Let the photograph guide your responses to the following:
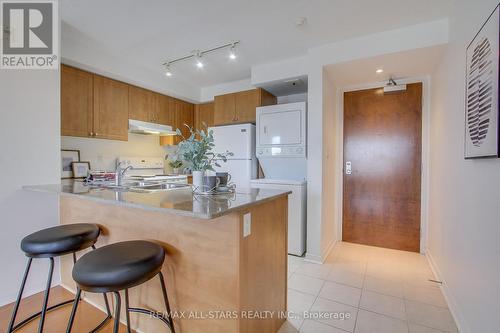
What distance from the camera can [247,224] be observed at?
1209mm

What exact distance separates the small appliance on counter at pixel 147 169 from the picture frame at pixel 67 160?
1.86ft

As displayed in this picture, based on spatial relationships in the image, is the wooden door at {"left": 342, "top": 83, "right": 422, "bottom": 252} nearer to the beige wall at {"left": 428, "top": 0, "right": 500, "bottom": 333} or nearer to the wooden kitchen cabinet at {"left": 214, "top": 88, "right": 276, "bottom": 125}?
the beige wall at {"left": 428, "top": 0, "right": 500, "bottom": 333}

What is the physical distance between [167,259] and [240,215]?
24.0 inches

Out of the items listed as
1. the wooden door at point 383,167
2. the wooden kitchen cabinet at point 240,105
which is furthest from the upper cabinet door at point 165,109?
the wooden door at point 383,167

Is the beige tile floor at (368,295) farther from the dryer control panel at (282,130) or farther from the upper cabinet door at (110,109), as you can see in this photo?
the upper cabinet door at (110,109)

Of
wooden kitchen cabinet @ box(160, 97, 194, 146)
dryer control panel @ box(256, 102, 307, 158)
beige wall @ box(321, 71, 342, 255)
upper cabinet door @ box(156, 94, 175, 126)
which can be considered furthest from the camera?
wooden kitchen cabinet @ box(160, 97, 194, 146)

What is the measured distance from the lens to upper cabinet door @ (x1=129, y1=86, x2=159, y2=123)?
11.0ft

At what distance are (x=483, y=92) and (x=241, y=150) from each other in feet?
8.19

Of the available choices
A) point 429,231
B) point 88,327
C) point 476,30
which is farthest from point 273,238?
point 429,231

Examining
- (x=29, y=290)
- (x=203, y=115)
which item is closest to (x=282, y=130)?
(x=203, y=115)

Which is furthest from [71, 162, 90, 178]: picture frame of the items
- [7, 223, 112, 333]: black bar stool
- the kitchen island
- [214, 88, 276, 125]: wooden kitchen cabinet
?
[214, 88, 276, 125]: wooden kitchen cabinet

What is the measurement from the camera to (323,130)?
2668 millimetres

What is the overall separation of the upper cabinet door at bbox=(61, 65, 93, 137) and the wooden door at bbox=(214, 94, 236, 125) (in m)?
1.69

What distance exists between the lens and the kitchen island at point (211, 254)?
1.15 metres
